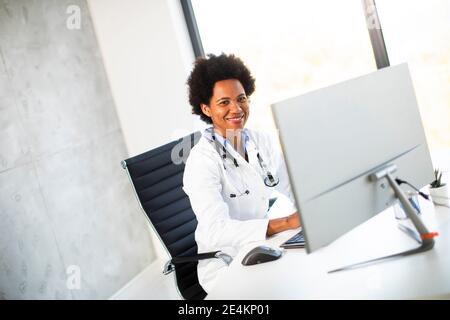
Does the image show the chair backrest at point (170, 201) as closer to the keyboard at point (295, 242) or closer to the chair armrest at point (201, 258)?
the chair armrest at point (201, 258)

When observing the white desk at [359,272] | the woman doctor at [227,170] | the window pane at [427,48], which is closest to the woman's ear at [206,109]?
the woman doctor at [227,170]

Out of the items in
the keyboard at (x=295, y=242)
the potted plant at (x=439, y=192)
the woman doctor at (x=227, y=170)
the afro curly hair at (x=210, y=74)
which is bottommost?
the keyboard at (x=295, y=242)

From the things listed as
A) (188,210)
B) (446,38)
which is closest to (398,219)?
(188,210)

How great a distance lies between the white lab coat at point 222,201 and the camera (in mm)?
1713

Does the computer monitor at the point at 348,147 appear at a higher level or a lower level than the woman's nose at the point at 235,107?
lower

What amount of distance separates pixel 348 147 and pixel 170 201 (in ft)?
3.75

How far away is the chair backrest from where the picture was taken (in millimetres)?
2105

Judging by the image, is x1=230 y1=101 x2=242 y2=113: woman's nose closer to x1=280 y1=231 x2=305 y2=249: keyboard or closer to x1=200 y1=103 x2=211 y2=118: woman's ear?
x1=200 y1=103 x2=211 y2=118: woman's ear

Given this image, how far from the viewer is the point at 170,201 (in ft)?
7.27

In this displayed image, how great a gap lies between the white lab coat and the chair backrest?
0.17 meters

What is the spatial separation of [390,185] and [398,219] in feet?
0.83

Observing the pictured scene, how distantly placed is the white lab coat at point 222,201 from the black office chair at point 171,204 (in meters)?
0.17
